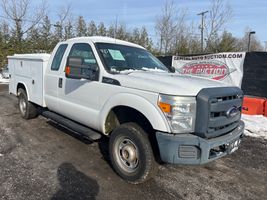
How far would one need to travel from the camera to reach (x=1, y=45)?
72.5ft

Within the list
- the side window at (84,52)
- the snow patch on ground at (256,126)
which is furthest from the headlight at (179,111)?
the snow patch on ground at (256,126)

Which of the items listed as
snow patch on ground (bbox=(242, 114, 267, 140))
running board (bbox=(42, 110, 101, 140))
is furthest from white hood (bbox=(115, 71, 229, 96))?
snow patch on ground (bbox=(242, 114, 267, 140))

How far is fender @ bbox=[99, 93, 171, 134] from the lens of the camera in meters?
3.23

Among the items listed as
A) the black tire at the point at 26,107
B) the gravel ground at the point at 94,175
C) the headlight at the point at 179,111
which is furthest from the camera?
the black tire at the point at 26,107

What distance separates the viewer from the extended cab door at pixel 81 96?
432 cm

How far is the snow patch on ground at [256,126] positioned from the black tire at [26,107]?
571cm

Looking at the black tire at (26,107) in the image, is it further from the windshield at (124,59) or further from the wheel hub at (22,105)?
the windshield at (124,59)

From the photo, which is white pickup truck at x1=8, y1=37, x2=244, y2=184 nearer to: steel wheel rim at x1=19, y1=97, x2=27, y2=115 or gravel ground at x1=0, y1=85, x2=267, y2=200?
gravel ground at x1=0, y1=85, x2=267, y2=200

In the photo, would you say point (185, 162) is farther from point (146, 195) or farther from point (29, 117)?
point (29, 117)

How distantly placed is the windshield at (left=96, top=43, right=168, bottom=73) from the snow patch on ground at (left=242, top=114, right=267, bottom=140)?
334 centimetres

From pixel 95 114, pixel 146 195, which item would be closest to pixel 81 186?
pixel 146 195

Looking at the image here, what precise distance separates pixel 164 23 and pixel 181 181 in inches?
947

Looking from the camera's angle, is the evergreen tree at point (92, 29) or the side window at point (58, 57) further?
the evergreen tree at point (92, 29)

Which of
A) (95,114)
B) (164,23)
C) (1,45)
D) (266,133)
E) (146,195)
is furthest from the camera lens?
(164,23)
